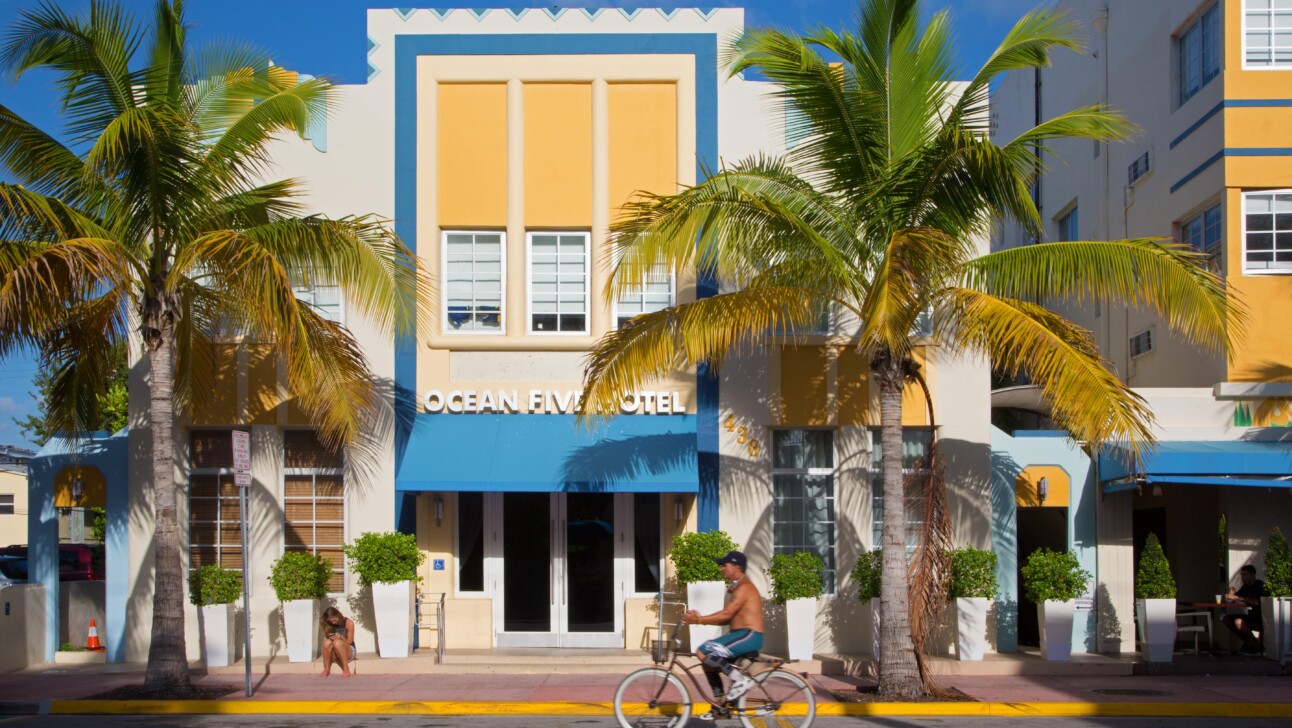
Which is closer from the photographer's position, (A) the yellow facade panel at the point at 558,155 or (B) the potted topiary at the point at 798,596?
(B) the potted topiary at the point at 798,596

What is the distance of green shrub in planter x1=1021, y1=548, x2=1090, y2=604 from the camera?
15.2 metres

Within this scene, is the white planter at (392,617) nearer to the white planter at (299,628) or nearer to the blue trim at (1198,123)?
the white planter at (299,628)

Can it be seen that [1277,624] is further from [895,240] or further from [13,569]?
[13,569]

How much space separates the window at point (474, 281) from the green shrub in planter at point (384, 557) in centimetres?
296

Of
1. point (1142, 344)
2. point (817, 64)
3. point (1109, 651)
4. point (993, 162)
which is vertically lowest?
point (1109, 651)

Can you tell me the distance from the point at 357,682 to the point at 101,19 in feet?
25.3

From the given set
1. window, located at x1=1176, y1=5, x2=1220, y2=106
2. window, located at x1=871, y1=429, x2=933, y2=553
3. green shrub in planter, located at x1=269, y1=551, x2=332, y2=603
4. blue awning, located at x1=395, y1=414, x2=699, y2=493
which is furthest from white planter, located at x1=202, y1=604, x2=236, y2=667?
window, located at x1=1176, y1=5, x2=1220, y2=106

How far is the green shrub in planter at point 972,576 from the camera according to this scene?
1530 cm

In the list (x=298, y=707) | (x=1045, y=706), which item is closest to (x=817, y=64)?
(x=1045, y=706)

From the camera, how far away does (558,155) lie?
16750mm

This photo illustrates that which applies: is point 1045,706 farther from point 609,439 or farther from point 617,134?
point 617,134

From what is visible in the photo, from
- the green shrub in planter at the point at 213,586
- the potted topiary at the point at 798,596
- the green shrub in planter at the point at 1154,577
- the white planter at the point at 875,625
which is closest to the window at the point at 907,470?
the white planter at the point at 875,625

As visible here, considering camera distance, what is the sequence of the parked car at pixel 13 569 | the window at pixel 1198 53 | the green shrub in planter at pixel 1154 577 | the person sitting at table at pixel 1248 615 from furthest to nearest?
the parked car at pixel 13 569 < the window at pixel 1198 53 < the person sitting at table at pixel 1248 615 < the green shrub in planter at pixel 1154 577

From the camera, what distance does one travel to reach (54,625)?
1653 centimetres
